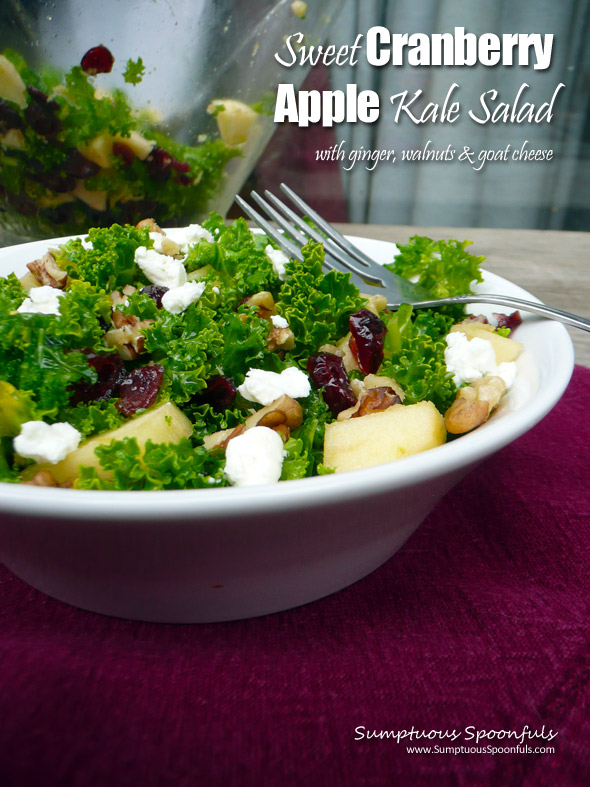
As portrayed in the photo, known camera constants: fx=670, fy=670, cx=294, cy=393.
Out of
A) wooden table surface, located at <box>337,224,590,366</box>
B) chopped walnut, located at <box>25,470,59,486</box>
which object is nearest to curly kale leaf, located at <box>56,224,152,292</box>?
chopped walnut, located at <box>25,470,59,486</box>

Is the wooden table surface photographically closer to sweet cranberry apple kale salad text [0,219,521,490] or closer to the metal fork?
the metal fork

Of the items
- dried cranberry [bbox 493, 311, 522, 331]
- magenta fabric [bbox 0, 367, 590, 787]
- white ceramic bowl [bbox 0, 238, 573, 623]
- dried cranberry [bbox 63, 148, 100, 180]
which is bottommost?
magenta fabric [bbox 0, 367, 590, 787]

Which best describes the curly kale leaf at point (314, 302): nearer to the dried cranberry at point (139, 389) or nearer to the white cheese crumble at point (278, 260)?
the white cheese crumble at point (278, 260)

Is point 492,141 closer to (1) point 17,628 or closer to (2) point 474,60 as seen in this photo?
(2) point 474,60

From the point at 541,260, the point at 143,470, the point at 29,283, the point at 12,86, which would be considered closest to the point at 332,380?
the point at 143,470

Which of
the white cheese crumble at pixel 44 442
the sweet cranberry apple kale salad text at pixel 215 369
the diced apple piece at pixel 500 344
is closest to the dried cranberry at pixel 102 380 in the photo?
the sweet cranberry apple kale salad text at pixel 215 369

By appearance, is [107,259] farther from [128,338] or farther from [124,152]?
[124,152]
